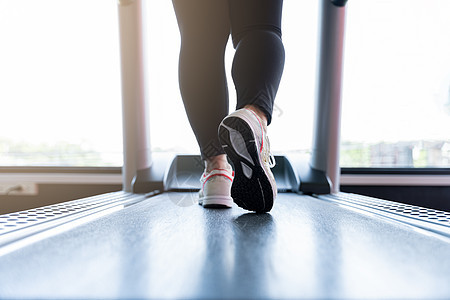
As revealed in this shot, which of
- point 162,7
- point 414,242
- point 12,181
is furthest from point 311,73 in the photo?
point 12,181

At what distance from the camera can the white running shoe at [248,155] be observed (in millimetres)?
646

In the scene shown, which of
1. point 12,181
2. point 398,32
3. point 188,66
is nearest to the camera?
point 188,66

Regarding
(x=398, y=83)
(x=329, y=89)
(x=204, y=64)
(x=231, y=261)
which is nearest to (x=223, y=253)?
(x=231, y=261)

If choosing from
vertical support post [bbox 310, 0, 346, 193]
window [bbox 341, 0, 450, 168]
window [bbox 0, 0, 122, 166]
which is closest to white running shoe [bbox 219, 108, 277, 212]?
vertical support post [bbox 310, 0, 346, 193]

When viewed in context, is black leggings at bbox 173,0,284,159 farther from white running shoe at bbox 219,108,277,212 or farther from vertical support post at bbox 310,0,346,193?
vertical support post at bbox 310,0,346,193

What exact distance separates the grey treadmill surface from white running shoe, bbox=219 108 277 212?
7 centimetres

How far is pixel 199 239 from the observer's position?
56cm

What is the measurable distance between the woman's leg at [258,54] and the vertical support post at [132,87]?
101 centimetres

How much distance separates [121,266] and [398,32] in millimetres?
2044

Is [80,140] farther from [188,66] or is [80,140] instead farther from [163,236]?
[163,236]

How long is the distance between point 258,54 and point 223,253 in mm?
447

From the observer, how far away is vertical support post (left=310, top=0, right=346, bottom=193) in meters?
1.52

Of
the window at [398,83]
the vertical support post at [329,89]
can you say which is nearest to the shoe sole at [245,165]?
the vertical support post at [329,89]

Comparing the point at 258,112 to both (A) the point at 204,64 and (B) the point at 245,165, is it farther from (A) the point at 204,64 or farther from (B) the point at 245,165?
(A) the point at 204,64
